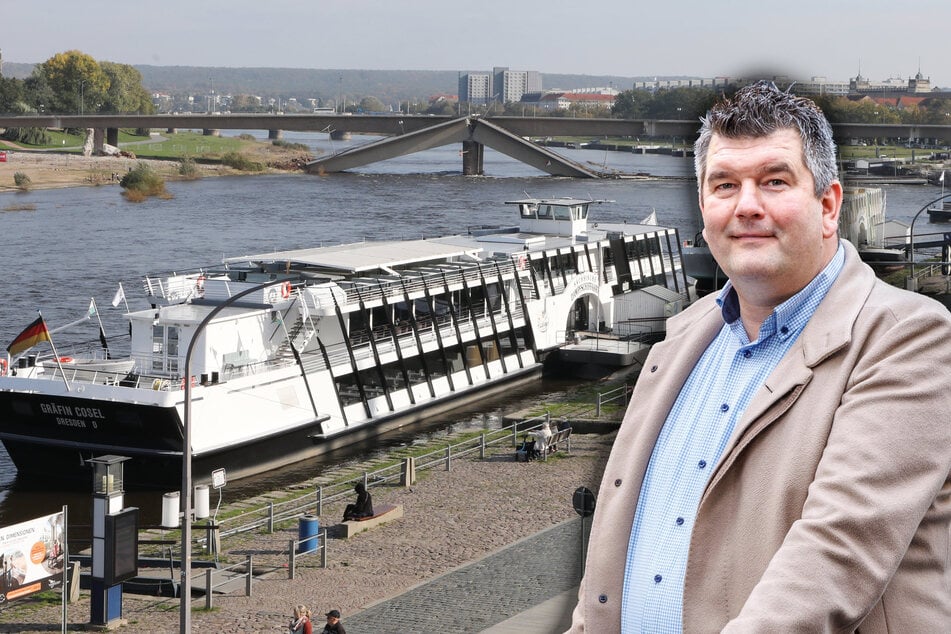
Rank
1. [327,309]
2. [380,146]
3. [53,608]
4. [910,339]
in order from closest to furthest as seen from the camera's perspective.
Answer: [910,339]
[53,608]
[327,309]
[380,146]

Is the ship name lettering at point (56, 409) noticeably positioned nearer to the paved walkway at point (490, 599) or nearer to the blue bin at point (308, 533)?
the blue bin at point (308, 533)

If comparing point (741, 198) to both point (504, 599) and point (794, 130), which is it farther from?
point (504, 599)

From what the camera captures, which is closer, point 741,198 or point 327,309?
point 741,198

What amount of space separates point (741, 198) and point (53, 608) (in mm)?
15772

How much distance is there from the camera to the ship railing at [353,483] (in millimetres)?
21188

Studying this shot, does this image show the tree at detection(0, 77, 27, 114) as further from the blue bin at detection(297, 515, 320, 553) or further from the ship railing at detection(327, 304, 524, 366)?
the blue bin at detection(297, 515, 320, 553)

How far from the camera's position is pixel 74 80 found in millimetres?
130250

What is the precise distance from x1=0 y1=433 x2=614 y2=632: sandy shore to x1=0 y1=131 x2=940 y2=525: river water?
4.04 meters

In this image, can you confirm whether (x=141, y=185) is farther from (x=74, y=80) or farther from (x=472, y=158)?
(x=74, y=80)

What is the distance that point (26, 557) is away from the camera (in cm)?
1481

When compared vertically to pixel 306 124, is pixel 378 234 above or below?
below

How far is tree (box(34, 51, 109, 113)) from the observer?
12588cm

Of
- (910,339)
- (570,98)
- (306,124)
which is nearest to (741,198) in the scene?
(910,339)

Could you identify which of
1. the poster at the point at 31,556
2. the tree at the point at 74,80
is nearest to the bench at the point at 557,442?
the poster at the point at 31,556
